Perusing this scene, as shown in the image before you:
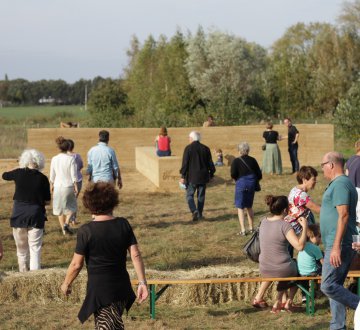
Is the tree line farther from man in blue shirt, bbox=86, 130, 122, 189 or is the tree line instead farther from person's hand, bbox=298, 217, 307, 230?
person's hand, bbox=298, 217, 307, 230

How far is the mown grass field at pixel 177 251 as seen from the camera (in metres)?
7.25

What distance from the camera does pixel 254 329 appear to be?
7.02 metres

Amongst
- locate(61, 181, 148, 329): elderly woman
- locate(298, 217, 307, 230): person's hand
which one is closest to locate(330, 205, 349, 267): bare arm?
locate(298, 217, 307, 230): person's hand

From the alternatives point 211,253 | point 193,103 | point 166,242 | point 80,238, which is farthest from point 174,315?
point 193,103

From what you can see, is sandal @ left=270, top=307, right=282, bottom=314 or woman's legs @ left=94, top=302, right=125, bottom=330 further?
sandal @ left=270, top=307, right=282, bottom=314

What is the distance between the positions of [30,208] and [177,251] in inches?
102

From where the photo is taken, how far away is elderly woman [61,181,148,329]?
5.21 m

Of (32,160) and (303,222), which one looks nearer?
(303,222)

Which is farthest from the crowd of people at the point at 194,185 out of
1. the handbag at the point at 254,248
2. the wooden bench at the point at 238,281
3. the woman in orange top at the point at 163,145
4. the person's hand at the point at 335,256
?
the woman in orange top at the point at 163,145

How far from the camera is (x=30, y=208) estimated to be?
911cm

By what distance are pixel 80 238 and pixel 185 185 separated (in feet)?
26.8

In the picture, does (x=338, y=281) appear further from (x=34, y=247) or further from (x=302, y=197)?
(x=34, y=247)

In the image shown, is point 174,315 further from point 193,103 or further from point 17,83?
point 17,83

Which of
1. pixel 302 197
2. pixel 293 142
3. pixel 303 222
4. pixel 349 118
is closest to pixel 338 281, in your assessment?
pixel 303 222
